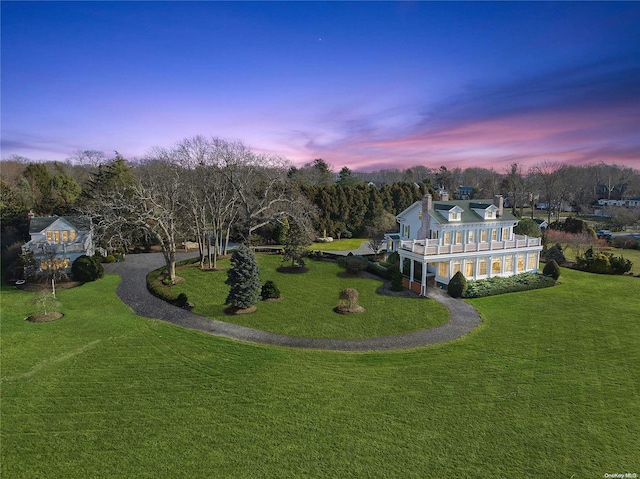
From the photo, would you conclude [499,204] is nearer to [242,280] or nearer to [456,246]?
[456,246]

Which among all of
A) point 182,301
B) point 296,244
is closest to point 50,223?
point 182,301

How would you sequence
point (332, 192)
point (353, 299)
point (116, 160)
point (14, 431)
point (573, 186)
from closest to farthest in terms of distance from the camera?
point (14, 431), point (353, 299), point (116, 160), point (332, 192), point (573, 186)

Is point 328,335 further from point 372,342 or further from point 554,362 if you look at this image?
point 554,362

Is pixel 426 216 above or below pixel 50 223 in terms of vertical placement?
above

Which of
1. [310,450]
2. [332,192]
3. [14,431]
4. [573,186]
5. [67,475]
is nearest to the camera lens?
[67,475]

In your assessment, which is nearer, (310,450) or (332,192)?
(310,450)

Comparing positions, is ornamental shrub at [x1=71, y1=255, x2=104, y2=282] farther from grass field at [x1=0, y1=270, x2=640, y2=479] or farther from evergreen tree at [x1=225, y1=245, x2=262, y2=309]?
evergreen tree at [x1=225, y1=245, x2=262, y2=309]

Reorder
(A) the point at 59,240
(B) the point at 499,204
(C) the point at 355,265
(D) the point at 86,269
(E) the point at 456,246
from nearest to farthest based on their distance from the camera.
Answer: (E) the point at 456,246, (D) the point at 86,269, (C) the point at 355,265, (B) the point at 499,204, (A) the point at 59,240

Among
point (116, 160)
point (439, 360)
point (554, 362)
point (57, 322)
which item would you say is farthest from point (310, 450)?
point (116, 160)
